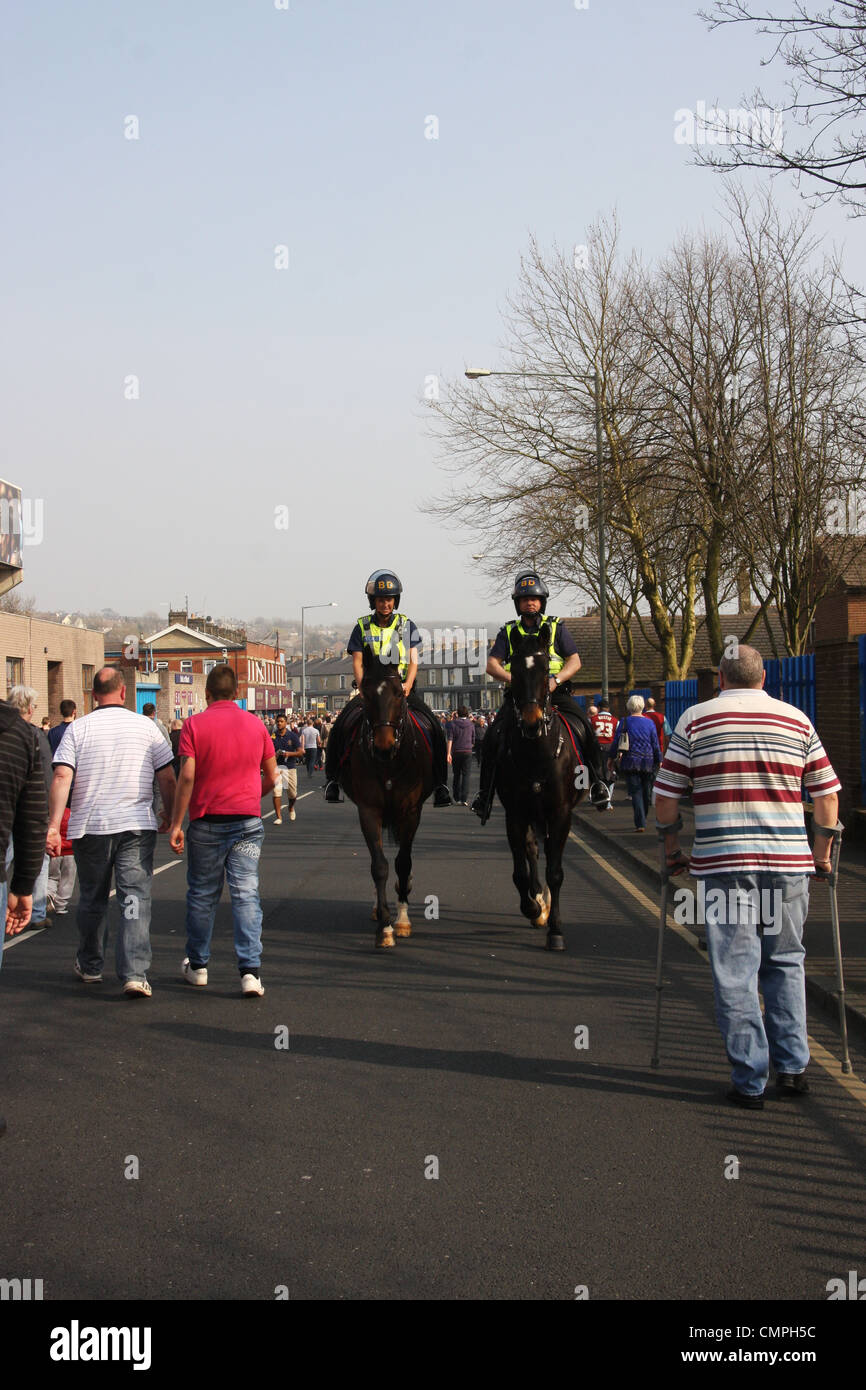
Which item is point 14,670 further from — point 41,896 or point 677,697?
point 41,896

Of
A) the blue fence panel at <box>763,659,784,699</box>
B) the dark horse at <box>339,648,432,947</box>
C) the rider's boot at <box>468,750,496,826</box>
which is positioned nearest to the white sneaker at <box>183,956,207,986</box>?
the dark horse at <box>339,648,432,947</box>

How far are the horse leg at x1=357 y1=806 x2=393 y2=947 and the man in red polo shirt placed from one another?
5.14 feet

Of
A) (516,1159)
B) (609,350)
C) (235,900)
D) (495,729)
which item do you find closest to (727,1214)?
(516,1159)

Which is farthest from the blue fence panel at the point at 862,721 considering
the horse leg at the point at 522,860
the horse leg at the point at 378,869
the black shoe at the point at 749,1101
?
the black shoe at the point at 749,1101

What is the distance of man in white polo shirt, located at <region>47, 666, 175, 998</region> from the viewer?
327 inches

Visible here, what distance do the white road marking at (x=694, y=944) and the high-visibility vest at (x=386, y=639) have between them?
2.94 meters

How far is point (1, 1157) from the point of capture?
5352 millimetres

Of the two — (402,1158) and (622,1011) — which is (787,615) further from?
(402,1158)

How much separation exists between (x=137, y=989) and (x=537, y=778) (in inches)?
136

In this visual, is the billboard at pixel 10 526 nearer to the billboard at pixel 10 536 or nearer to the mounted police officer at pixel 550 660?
the billboard at pixel 10 536

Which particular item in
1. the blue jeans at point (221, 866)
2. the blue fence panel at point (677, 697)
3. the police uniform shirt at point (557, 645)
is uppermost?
the police uniform shirt at point (557, 645)

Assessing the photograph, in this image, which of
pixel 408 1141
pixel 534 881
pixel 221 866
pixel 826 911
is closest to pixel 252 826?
pixel 221 866

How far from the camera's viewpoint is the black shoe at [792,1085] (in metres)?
6.11

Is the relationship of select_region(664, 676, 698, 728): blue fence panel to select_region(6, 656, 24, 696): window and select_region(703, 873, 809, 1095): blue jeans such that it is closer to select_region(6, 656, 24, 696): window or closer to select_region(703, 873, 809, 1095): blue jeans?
select_region(703, 873, 809, 1095): blue jeans
